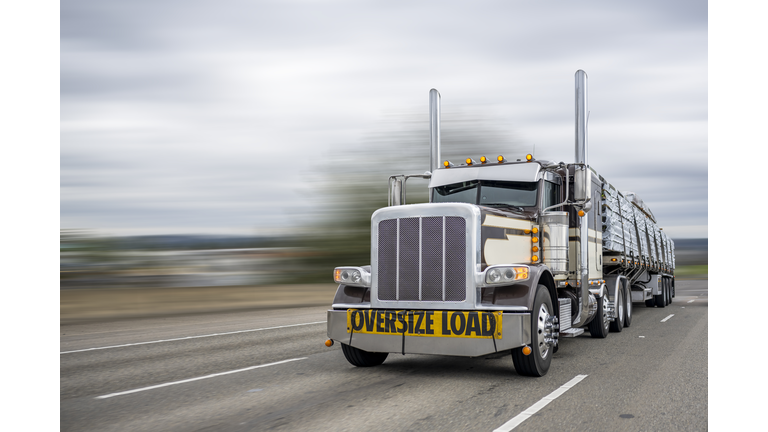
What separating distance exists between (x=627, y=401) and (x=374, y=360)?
3.35 m

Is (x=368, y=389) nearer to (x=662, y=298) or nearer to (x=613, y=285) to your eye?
(x=613, y=285)

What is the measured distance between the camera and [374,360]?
8.52 metres

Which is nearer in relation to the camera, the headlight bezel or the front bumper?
the front bumper

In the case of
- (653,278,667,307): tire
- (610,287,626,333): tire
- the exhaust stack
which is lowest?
(653,278,667,307): tire

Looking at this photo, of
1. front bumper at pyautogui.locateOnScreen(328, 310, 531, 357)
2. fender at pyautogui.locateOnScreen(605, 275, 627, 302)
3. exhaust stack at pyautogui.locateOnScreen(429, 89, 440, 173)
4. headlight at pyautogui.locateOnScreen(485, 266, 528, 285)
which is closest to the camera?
front bumper at pyautogui.locateOnScreen(328, 310, 531, 357)

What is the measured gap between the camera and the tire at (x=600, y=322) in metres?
11.6

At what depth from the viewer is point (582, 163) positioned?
948 centimetres

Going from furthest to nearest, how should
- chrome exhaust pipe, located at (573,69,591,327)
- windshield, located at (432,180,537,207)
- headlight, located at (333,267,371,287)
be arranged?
1. chrome exhaust pipe, located at (573,69,591,327)
2. windshield, located at (432,180,537,207)
3. headlight, located at (333,267,371,287)

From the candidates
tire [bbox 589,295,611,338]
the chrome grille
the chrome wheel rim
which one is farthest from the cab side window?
tire [bbox 589,295,611,338]

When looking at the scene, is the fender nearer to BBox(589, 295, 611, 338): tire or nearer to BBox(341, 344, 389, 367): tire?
BBox(589, 295, 611, 338): tire

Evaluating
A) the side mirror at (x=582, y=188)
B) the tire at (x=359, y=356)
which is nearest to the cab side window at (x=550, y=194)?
the side mirror at (x=582, y=188)

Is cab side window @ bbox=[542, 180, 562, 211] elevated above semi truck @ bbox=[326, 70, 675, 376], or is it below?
above

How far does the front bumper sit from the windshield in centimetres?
225

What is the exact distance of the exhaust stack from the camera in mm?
10938
